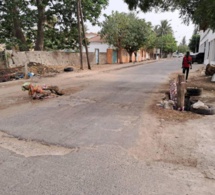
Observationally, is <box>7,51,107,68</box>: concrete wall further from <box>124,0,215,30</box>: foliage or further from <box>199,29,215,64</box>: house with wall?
<box>199,29,215,64</box>: house with wall

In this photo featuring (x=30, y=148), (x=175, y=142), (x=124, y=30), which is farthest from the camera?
(x=124, y=30)

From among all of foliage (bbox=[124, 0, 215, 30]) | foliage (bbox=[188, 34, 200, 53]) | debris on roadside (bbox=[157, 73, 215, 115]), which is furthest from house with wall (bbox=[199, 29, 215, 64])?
foliage (bbox=[188, 34, 200, 53])

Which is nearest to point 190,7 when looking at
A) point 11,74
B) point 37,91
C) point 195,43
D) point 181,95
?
point 181,95

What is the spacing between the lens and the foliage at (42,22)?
20.7 m

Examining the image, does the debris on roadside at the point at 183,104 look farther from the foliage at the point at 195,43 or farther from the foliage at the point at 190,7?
the foliage at the point at 195,43

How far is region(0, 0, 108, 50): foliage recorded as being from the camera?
67.8ft

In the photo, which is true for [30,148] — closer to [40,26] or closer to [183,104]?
[183,104]

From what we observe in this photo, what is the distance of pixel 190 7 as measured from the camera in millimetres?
10766

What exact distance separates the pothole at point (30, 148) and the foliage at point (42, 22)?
16758 mm

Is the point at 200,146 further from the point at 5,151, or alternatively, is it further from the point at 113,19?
the point at 113,19

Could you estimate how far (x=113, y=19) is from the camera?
35.4 meters

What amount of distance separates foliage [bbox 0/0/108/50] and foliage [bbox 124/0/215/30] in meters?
11.2

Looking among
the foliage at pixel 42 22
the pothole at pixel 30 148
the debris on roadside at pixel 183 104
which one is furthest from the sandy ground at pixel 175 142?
the foliage at pixel 42 22

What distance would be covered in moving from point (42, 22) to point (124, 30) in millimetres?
15579
